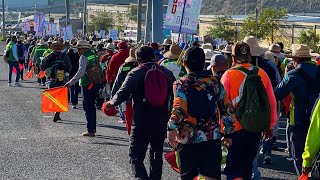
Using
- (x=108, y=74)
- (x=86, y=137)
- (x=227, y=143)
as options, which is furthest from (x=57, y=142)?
(x=227, y=143)

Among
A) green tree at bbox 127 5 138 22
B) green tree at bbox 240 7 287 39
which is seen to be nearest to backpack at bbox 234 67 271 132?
green tree at bbox 240 7 287 39

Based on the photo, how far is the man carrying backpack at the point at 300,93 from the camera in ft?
28.8

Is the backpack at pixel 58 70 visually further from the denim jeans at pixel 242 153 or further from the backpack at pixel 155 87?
the denim jeans at pixel 242 153

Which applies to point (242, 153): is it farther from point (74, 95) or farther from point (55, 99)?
point (74, 95)

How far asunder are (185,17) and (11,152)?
21.4 ft

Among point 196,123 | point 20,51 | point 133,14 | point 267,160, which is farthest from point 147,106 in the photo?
point 133,14

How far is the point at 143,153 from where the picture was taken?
858 centimetres

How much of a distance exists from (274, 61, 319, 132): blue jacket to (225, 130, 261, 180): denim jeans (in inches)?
41.7

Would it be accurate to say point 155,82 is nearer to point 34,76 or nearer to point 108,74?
point 108,74

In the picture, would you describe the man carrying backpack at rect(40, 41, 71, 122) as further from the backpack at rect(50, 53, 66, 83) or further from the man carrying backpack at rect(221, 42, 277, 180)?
the man carrying backpack at rect(221, 42, 277, 180)

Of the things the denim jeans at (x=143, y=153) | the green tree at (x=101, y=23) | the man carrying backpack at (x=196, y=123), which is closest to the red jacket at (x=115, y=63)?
the denim jeans at (x=143, y=153)

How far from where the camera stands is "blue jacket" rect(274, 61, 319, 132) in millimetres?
8820

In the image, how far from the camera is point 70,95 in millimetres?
19609

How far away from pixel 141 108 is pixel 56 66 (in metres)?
8.45
